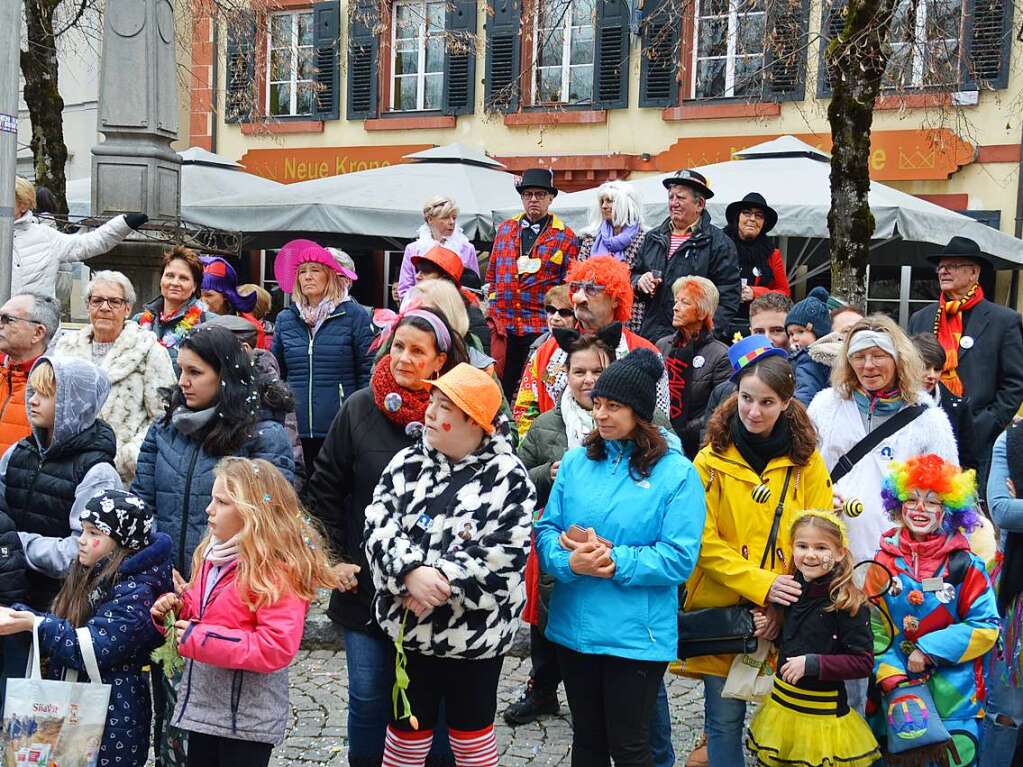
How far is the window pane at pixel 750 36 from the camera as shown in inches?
619

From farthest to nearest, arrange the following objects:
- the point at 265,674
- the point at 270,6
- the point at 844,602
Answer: the point at 270,6 → the point at 844,602 → the point at 265,674

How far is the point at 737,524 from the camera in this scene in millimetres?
4555

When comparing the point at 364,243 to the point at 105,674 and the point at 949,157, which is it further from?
the point at 105,674

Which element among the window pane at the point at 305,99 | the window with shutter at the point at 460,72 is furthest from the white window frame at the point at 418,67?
the window pane at the point at 305,99

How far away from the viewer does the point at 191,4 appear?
15.8m

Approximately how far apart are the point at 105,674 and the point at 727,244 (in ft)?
15.7

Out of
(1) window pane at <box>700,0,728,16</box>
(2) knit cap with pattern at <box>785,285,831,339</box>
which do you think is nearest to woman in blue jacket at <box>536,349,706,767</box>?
(2) knit cap with pattern at <box>785,285,831,339</box>

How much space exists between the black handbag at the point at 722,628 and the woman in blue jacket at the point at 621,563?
0.93 ft

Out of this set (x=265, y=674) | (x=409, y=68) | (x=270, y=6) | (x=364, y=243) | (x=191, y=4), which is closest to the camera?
(x=265, y=674)

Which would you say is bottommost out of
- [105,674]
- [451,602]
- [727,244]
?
[105,674]

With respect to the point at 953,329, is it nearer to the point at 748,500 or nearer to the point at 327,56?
the point at 748,500

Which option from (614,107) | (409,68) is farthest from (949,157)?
(409,68)

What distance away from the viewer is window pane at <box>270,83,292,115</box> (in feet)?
68.0

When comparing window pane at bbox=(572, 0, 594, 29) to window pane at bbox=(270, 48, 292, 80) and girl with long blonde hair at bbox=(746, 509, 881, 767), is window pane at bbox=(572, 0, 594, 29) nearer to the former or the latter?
window pane at bbox=(270, 48, 292, 80)
